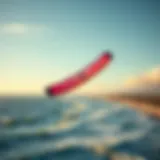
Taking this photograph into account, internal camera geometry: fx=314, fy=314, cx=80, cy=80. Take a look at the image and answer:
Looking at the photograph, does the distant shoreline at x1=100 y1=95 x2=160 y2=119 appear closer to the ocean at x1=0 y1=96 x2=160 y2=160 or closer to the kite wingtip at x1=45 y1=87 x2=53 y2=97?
the ocean at x1=0 y1=96 x2=160 y2=160

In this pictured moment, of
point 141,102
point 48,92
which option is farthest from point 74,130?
point 141,102

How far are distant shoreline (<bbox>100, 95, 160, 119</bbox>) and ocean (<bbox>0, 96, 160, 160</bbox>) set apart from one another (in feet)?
0.08

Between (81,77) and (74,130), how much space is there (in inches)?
10.3

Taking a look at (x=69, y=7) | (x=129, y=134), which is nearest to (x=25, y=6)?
(x=69, y=7)

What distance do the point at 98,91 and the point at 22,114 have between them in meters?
0.39

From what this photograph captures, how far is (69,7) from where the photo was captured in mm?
1597

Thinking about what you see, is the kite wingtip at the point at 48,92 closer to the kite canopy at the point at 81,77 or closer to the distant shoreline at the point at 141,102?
the kite canopy at the point at 81,77

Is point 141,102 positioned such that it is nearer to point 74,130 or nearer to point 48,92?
point 74,130

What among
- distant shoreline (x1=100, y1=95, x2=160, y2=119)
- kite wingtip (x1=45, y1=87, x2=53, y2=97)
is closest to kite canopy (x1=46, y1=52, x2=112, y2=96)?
kite wingtip (x1=45, y1=87, x2=53, y2=97)

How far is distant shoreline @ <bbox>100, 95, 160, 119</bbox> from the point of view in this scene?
1569mm

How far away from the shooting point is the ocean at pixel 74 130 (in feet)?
4.80

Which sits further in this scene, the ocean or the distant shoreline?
the distant shoreline

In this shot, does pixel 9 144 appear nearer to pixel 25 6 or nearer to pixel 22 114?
pixel 22 114

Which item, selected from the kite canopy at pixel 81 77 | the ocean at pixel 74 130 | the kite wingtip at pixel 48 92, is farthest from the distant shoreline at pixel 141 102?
the kite wingtip at pixel 48 92
